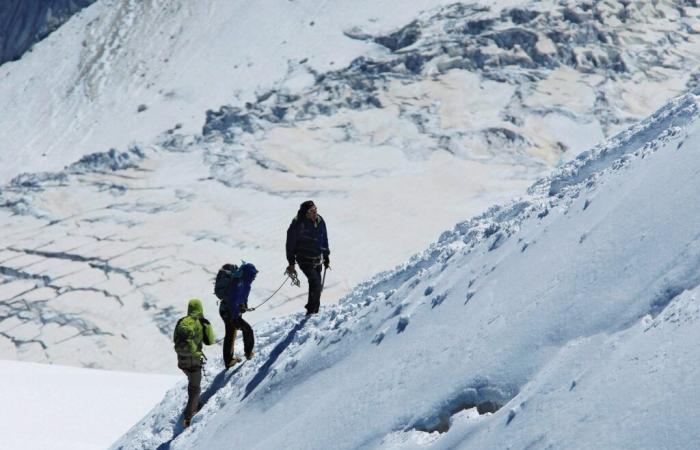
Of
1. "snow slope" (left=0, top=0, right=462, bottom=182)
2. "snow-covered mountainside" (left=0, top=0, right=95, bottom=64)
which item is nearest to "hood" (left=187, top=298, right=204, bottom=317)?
"snow slope" (left=0, top=0, right=462, bottom=182)

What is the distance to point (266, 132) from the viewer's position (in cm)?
3291

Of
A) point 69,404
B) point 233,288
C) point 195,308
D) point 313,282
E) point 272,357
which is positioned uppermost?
point 195,308

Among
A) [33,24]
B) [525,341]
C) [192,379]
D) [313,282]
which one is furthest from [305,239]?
[33,24]

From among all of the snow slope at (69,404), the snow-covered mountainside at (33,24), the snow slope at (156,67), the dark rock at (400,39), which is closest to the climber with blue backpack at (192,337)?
the snow slope at (69,404)

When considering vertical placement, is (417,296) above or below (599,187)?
below

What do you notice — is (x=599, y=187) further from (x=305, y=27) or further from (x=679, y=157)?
(x=305, y=27)

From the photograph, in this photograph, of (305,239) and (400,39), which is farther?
(400,39)

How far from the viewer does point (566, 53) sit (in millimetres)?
34188

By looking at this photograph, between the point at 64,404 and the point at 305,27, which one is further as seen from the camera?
the point at 305,27

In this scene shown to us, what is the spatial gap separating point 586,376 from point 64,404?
9.58 metres

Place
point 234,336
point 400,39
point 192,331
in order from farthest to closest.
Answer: point 400,39
point 234,336
point 192,331

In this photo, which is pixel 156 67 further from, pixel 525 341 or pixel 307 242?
pixel 525 341

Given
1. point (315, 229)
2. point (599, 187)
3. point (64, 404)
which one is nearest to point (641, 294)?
point (599, 187)

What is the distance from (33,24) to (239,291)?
1459 inches
